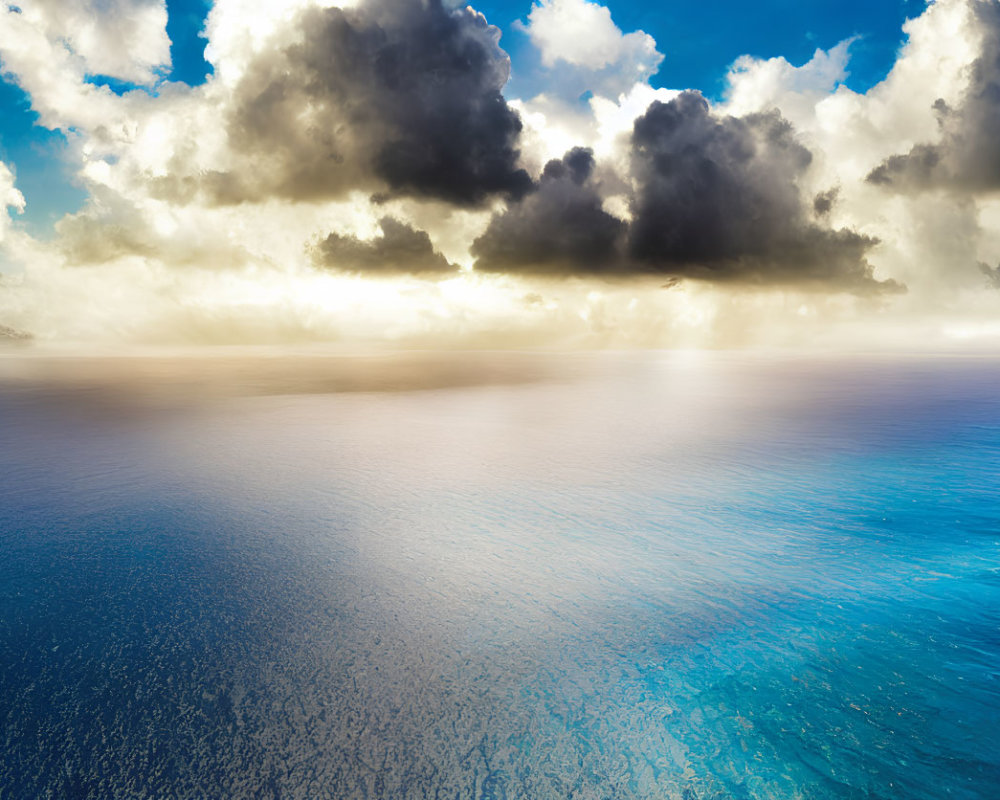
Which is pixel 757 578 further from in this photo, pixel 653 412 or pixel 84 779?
pixel 653 412

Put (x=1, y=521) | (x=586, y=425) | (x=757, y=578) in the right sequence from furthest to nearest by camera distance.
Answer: (x=586, y=425) < (x=1, y=521) < (x=757, y=578)

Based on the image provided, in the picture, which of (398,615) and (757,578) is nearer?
(398,615)

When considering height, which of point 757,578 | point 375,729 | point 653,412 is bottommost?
point 653,412

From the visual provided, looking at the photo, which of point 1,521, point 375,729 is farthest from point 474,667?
point 1,521

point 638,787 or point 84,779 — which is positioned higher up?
point 84,779

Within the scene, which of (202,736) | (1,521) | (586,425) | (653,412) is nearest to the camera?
(202,736)

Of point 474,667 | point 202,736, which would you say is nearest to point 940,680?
point 474,667
